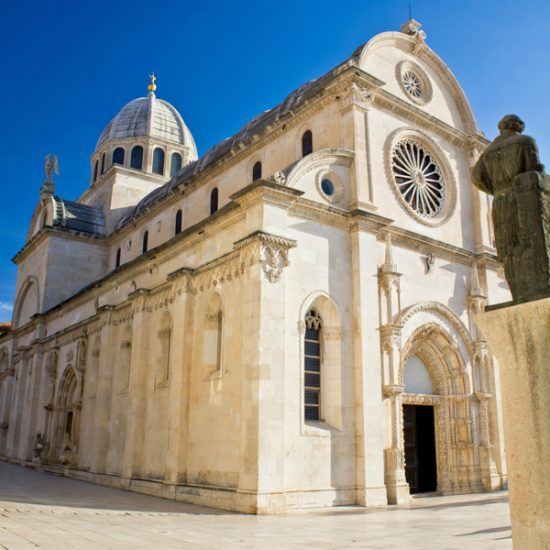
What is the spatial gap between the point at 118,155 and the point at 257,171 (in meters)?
20.5

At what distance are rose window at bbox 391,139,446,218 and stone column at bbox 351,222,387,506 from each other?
374cm

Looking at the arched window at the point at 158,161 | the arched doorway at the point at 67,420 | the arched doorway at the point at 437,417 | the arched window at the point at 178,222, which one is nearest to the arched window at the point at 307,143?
the arched doorway at the point at 437,417

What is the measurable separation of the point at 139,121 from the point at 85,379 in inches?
842

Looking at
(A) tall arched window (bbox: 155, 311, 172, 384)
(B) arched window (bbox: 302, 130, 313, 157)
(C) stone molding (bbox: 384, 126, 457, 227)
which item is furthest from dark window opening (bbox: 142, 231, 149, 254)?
(C) stone molding (bbox: 384, 126, 457, 227)

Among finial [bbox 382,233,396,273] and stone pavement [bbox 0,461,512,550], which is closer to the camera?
stone pavement [bbox 0,461,512,550]

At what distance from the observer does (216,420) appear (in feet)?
55.7

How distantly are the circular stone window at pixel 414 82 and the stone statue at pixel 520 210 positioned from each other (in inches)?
643

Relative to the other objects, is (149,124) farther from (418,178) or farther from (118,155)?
(418,178)

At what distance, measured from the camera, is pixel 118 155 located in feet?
134

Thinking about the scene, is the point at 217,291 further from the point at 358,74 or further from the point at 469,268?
the point at 469,268

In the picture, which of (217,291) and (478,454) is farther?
(478,454)

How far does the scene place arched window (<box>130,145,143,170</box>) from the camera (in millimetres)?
40531

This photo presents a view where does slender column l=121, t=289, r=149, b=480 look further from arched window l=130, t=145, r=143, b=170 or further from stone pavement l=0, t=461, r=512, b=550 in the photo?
arched window l=130, t=145, r=143, b=170

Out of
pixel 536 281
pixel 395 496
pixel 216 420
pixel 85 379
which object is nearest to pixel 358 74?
pixel 216 420
